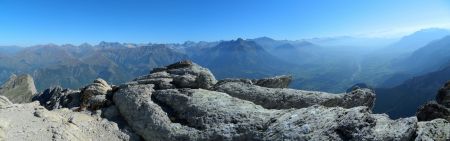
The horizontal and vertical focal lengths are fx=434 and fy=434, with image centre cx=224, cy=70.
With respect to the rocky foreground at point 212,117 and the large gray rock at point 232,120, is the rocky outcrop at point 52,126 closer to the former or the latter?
the rocky foreground at point 212,117

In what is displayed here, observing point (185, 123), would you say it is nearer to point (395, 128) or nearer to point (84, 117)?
point (84, 117)

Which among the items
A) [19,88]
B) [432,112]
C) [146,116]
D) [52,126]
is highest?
[432,112]

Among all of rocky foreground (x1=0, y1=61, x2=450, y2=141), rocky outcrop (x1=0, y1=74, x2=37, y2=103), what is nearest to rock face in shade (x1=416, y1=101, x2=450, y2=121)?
rocky foreground (x1=0, y1=61, x2=450, y2=141)

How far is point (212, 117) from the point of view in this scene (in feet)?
77.6

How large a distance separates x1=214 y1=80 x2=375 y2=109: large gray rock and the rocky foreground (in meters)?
0.06

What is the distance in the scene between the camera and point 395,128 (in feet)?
58.4

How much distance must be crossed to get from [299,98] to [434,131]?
31.4 feet

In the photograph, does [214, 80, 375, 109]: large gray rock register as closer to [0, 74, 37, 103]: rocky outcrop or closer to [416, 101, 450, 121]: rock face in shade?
[416, 101, 450, 121]: rock face in shade

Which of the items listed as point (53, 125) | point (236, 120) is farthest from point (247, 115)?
point (53, 125)

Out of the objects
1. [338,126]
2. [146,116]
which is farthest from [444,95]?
[146,116]

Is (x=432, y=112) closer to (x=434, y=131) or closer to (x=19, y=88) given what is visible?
(x=434, y=131)

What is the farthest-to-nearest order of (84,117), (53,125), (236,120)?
(84,117) → (53,125) → (236,120)

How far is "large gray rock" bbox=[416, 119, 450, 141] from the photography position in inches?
689

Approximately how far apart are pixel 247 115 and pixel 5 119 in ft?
43.1
